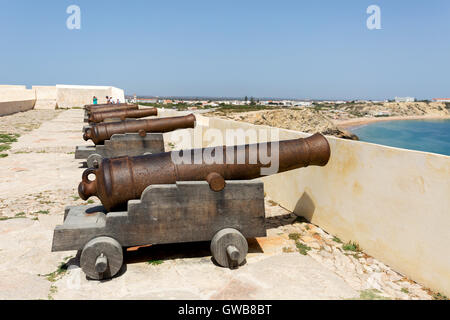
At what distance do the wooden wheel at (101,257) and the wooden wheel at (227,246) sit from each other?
97cm

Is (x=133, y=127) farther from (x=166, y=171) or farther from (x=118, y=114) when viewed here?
(x=166, y=171)

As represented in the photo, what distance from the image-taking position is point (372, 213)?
3.87 m

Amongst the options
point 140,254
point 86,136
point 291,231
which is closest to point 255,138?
point 291,231

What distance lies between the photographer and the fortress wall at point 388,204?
10.2 ft

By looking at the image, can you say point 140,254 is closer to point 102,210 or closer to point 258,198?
point 102,210

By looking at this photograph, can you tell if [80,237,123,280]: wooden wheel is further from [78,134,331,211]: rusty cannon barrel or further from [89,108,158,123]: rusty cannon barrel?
[89,108,158,123]: rusty cannon barrel

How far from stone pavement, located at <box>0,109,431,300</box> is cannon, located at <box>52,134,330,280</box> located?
0.78ft

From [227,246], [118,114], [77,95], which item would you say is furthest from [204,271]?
[77,95]

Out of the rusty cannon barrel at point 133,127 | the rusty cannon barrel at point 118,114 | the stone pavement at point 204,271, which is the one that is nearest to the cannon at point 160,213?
the stone pavement at point 204,271

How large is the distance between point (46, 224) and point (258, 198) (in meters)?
3.07

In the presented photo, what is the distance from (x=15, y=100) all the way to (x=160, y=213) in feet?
105

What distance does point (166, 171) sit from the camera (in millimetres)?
3576

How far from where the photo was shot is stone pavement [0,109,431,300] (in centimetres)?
309

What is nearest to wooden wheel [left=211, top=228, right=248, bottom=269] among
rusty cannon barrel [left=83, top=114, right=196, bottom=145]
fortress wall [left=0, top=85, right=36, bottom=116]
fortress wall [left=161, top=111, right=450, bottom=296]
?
fortress wall [left=161, top=111, right=450, bottom=296]
